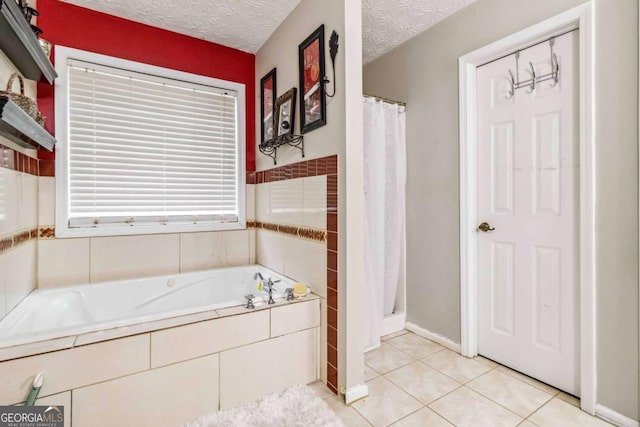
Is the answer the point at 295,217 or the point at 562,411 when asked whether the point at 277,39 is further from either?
the point at 562,411

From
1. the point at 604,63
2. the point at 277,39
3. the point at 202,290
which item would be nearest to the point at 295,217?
the point at 202,290

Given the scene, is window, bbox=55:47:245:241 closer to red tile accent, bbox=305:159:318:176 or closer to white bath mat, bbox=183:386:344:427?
red tile accent, bbox=305:159:318:176

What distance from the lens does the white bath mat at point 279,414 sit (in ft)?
4.81

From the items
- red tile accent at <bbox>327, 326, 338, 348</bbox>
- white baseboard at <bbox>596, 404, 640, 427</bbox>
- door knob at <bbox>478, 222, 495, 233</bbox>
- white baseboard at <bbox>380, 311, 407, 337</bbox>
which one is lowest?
white baseboard at <bbox>596, 404, 640, 427</bbox>

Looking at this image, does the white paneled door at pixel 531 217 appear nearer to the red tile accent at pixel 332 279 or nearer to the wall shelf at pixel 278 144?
the red tile accent at pixel 332 279

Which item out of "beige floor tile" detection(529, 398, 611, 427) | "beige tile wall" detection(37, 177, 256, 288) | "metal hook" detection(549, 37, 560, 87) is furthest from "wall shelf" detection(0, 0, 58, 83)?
"beige floor tile" detection(529, 398, 611, 427)

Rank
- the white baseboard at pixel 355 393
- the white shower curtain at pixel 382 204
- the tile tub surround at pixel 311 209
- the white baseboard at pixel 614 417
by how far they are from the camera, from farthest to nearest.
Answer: the white shower curtain at pixel 382 204, the tile tub surround at pixel 311 209, the white baseboard at pixel 355 393, the white baseboard at pixel 614 417

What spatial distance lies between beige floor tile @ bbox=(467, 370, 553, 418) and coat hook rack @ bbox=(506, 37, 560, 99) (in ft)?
5.70

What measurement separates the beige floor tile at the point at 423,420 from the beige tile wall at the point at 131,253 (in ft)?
5.73

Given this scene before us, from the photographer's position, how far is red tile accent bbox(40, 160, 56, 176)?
202cm

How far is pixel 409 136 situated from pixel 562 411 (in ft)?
6.50

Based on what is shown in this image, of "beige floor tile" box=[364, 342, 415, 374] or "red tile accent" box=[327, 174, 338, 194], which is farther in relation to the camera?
"beige floor tile" box=[364, 342, 415, 374]

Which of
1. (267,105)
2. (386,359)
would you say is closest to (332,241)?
(386,359)

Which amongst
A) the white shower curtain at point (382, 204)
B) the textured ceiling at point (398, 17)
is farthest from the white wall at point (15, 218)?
the textured ceiling at point (398, 17)
